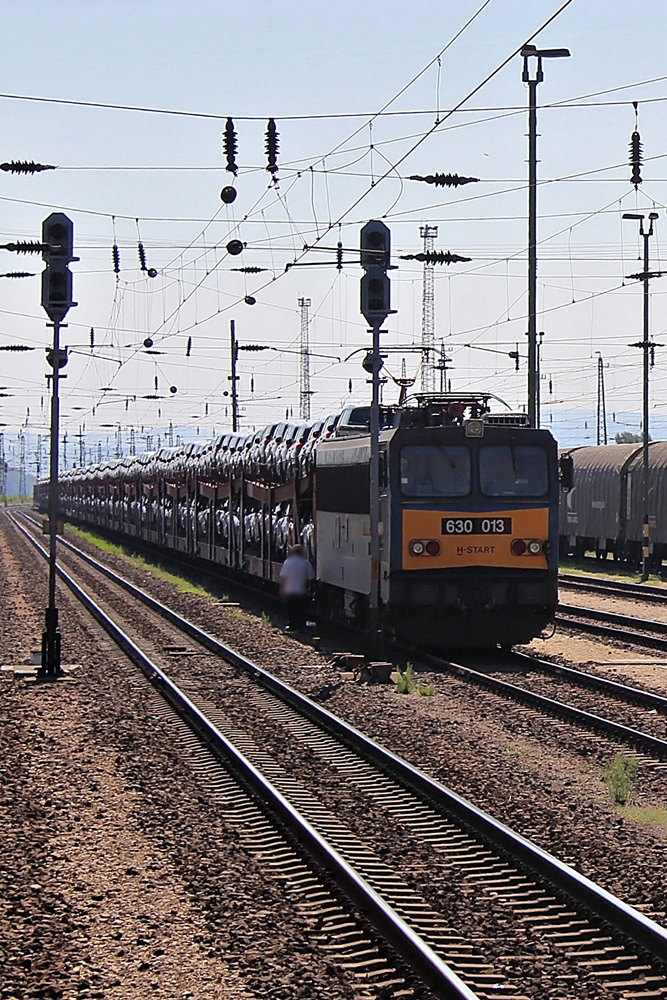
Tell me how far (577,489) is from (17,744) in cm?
3253

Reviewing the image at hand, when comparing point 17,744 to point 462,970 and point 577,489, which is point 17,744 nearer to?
point 462,970

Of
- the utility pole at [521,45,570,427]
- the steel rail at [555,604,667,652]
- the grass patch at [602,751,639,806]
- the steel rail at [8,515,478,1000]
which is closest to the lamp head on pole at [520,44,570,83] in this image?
the utility pole at [521,45,570,427]

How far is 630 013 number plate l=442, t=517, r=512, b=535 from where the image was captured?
19672 millimetres

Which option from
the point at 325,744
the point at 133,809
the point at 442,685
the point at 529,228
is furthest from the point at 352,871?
the point at 529,228

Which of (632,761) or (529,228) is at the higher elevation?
(529,228)

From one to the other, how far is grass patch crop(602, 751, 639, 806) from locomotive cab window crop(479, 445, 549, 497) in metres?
7.89

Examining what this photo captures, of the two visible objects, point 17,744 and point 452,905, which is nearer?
point 452,905

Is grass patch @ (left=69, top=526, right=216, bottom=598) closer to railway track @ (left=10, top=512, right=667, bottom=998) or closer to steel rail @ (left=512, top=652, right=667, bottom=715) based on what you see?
steel rail @ (left=512, top=652, right=667, bottom=715)

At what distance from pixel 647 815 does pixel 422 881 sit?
2479 mm

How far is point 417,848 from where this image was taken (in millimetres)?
9695

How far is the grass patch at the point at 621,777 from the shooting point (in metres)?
11.1

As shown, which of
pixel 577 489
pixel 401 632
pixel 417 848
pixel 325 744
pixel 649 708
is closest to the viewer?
pixel 417 848

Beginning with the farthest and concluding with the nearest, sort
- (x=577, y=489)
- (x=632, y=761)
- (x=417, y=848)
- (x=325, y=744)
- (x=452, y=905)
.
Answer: (x=577, y=489) < (x=325, y=744) < (x=632, y=761) < (x=417, y=848) < (x=452, y=905)

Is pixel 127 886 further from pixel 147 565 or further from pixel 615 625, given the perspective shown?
pixel 147 565
